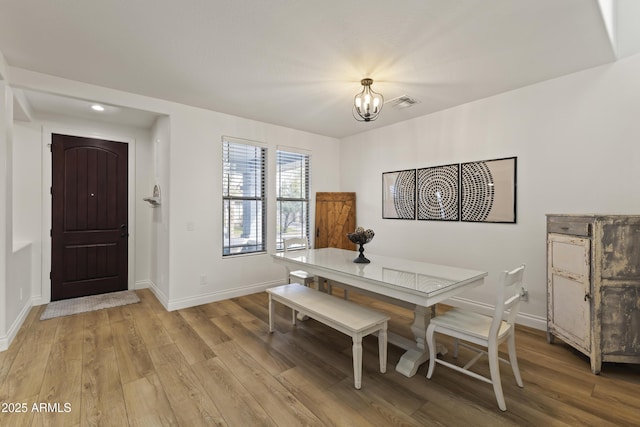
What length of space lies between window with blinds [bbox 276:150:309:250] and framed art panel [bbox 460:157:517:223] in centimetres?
253

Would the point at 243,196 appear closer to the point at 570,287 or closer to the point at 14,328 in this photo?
the point at 14,328

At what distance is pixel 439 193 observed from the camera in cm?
385

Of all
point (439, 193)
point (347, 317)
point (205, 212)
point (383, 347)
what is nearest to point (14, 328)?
point (205, 212)

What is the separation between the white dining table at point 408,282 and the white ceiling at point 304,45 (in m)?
1.85

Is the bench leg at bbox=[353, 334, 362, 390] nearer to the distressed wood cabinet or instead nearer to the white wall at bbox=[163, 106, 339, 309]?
the distressed wood cabinet

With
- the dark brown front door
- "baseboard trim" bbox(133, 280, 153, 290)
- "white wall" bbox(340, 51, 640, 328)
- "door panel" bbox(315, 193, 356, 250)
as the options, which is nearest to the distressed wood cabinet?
"white wall" bbox(340, 51, 640, 328)

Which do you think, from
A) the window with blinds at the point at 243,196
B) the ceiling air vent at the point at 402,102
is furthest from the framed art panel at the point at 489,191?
the window with blinds at the point at 243,196

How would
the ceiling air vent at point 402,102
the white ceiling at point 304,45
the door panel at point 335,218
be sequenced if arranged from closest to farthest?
1. the white ceiling at point 304,45
2. the ceiling air vent at point 402,102
3. the door panel at point 335,218

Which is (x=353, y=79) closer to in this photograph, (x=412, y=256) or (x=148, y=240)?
(x=412, y=256)

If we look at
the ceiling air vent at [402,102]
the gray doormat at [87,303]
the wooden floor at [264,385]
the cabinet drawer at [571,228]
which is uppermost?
the ceiling air vent at [402,102]

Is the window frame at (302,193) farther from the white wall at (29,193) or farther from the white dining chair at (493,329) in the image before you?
the white wall at (29,193)


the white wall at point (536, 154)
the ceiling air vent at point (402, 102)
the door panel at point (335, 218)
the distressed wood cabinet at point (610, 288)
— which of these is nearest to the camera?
the distressed wood cabinet at point (610, 288)

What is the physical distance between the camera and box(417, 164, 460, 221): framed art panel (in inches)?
145

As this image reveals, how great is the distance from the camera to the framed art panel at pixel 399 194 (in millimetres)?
4176
